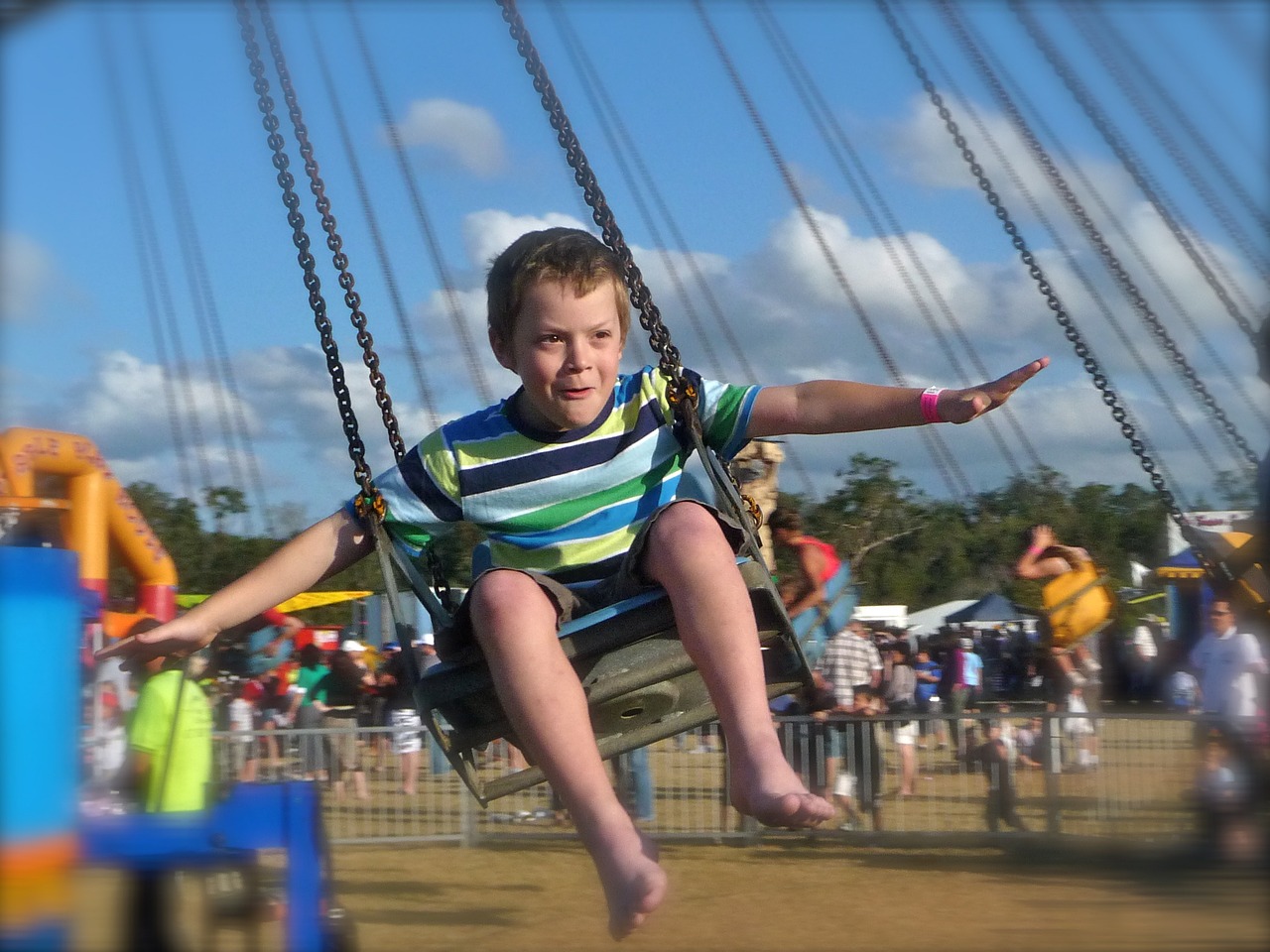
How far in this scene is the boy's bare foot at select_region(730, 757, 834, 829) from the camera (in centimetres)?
250

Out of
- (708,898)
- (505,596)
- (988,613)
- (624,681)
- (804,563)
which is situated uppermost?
(988,613)

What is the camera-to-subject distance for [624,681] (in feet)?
9.23

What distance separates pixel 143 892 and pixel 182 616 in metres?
1.04

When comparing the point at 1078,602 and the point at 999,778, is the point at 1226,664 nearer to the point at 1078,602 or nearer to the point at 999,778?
the point at 1078,602

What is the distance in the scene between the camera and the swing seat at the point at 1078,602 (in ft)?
26.7

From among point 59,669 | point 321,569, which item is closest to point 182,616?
point 321,569

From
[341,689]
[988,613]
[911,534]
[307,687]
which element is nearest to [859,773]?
[341,689]

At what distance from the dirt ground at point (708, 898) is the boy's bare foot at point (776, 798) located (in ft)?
1.24

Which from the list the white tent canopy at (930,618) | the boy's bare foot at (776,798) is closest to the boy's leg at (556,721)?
the boy's bare foot at (776,798)

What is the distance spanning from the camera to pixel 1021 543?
8.21 m

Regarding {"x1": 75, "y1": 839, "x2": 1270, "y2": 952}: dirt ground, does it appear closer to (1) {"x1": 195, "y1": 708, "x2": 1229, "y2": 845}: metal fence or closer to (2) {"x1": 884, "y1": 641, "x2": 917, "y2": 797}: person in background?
(1) {"x1": 195, "y1": 708, "x2": 1229, "y2": 845}: metal fence

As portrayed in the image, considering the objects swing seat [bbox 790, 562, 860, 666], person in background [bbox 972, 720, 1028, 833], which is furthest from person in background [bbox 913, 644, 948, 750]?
swing seat [bbox 790, 562, 860, 666]

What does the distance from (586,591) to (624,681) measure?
0.22 meters

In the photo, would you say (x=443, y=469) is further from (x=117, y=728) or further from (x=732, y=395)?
(x=117, y=728)
